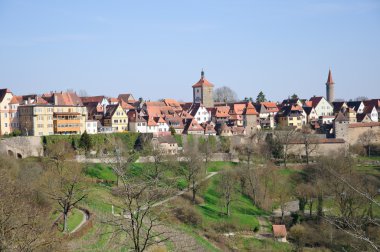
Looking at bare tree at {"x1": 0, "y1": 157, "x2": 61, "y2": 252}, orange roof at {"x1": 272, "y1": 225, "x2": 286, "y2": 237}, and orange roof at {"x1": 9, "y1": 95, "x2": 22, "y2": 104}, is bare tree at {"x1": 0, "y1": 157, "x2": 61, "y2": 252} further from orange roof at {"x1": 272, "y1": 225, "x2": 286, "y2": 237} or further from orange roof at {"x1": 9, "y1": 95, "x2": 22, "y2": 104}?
orange roof at {"x1": 9, "y1": 95, "x2": 22, "y2": 104}

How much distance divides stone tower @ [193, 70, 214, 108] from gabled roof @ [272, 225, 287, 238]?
45.3m

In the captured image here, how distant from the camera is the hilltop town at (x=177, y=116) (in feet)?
157

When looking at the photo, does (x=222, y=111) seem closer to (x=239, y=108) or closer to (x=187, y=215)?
(x=239, y=108)

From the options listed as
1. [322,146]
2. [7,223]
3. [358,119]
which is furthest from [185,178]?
[358,119]

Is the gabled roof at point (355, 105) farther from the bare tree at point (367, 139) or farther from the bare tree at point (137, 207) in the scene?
the bare tree at point (137, 207)

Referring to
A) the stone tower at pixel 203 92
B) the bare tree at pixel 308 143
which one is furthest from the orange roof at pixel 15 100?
the stone tower at pixel 203 92

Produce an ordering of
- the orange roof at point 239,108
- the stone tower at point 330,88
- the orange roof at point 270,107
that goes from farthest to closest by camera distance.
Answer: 1. the stone tower at point 330,88
2. the orange roof at point 270,107
3. the orange roof at point 239,108

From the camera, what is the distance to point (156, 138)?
5216 centimetres

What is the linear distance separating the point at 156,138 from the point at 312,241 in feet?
73.5

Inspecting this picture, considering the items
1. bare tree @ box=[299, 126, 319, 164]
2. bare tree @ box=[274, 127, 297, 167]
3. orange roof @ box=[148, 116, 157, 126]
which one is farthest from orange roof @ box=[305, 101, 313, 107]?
orange roof @ box=[148, 116, 157, 126]

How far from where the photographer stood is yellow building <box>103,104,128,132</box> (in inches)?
2165

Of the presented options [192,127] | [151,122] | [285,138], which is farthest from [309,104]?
[151,122]

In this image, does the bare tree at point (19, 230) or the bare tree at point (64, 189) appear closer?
the bare tree at point (19, 230)

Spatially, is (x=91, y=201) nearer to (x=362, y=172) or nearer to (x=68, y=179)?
(x=68, y=179)
